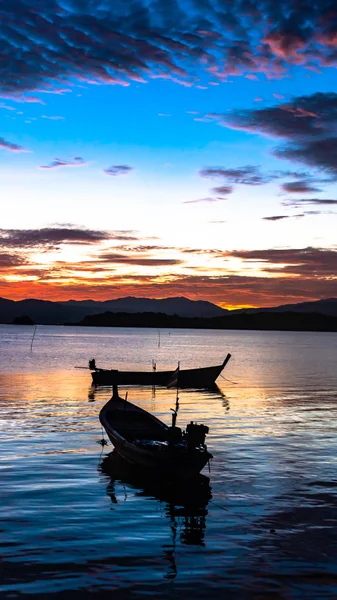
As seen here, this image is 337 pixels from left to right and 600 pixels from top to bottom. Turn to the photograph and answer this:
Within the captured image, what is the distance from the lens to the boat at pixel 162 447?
69.4ft

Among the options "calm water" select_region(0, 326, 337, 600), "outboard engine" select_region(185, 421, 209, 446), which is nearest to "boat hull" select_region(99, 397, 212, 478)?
"outboard engine" select_region(185, 421, 209, 446)

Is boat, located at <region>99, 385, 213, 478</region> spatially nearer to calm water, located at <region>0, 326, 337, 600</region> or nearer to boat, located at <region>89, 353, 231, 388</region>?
calm water, located at <region>0, 326, 337, 600</region>

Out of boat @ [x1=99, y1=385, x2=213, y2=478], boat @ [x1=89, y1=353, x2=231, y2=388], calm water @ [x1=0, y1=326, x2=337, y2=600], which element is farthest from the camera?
boat @ [x1=89, y1=353, x2=231, y2=388]

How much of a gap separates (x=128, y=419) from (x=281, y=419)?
40.8 feet

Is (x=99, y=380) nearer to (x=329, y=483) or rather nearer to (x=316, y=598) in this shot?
(x=329, y=483)

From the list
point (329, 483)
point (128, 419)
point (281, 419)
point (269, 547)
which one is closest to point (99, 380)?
point (281, 419)

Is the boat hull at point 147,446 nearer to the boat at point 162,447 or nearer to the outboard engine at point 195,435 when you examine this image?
the boat at point 162,447

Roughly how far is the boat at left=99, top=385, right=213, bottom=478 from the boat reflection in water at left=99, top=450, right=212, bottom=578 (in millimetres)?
474

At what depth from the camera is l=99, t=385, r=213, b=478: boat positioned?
2116 centimetres

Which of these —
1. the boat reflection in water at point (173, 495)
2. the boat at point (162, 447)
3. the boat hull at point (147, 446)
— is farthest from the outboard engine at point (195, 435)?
the boat reflection in water at point (173, 495)

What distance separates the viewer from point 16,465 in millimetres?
24109

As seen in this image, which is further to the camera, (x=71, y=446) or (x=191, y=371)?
(x=191, y=371)

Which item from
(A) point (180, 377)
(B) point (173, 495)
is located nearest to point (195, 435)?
(B) point (173, 495)

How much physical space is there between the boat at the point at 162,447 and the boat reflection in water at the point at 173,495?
1.55ft
